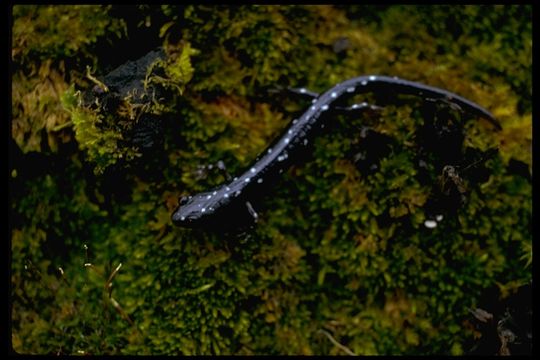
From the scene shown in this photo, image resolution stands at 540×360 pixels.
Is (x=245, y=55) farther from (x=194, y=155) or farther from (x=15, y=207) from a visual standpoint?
(x=15, y=207)

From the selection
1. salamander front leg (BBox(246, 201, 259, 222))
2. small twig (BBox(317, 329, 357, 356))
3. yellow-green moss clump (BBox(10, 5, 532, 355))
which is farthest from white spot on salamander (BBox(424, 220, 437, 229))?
salamander front leg (BBox(246, 201, 259, 222))

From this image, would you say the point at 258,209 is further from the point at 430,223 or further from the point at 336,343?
the point at 430,223

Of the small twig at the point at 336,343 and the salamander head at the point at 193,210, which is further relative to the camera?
the small twig at the point at 336,343

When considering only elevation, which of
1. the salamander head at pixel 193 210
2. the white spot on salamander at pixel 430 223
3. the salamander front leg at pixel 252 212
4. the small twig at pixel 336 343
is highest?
the salamander head at pixel 193 210

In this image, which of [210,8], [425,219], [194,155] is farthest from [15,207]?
[425,219]

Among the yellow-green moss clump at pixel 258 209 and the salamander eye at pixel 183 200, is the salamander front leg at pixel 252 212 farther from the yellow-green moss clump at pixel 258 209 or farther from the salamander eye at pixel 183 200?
the salamander eye at pixel 183 200

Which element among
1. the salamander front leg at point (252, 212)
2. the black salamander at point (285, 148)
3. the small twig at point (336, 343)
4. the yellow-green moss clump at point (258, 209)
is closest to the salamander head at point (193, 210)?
the black salamander at point (285, 148)

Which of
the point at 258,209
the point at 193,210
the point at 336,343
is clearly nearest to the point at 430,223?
the point at 336,343
